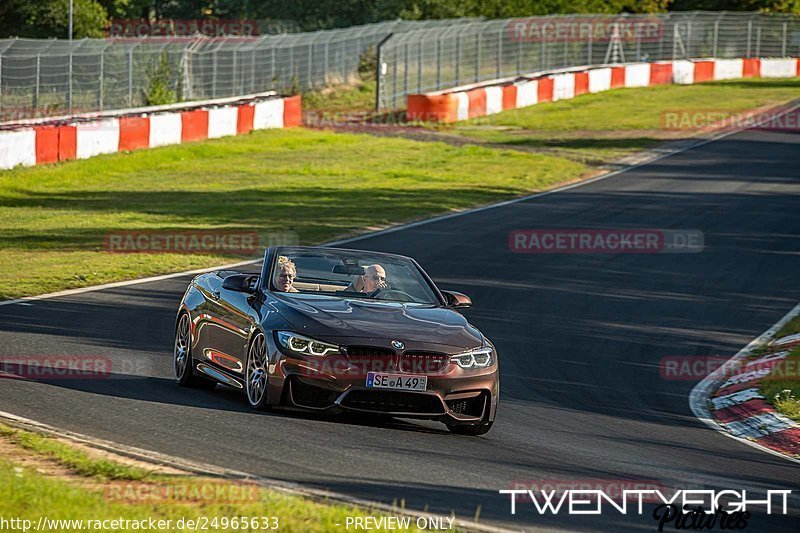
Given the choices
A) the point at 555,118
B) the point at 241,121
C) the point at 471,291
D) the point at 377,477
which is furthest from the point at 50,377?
the point at 555,118

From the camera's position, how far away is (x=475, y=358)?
384 inches

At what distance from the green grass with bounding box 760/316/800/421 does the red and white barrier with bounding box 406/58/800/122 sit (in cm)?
3063

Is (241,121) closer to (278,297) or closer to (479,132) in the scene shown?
(479,132)

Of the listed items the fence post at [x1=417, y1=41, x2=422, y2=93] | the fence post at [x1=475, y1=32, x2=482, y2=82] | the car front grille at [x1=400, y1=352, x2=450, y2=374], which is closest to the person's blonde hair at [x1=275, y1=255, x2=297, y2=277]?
the car front grille at [x1=400, y1=352, x2=450, y2=374]

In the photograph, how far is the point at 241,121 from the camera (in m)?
38.7

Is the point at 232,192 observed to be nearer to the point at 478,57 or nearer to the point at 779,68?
the point at 478,57

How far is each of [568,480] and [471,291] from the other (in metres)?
10.2

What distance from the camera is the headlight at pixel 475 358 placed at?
31.6ft

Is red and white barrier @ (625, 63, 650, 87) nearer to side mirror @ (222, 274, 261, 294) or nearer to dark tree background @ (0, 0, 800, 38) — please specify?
dark tree background @ (0, 0, 800, 38)

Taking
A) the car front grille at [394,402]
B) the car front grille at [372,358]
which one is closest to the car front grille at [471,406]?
the car front grille at [394,402]

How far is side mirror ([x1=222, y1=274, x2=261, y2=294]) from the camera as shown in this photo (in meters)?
10.6

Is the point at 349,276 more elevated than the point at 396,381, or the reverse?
the point at 349,276

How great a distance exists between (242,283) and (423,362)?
2.01 m

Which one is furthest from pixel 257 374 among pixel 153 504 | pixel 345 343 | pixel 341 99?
pixel 341 99
